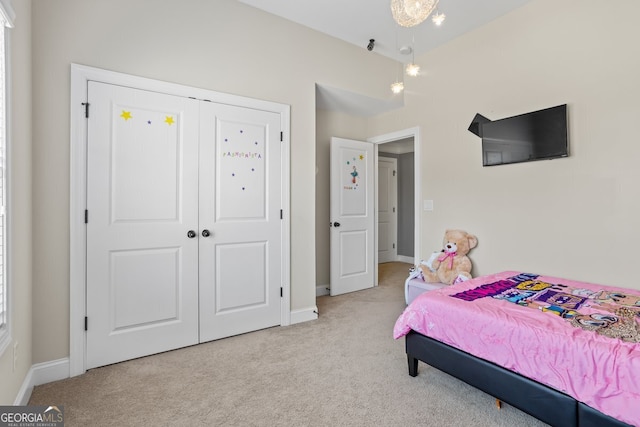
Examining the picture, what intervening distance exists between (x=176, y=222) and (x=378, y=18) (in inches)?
107

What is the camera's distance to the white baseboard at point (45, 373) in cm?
191

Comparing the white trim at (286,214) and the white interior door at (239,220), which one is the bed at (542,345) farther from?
the white interior door at (239,220)

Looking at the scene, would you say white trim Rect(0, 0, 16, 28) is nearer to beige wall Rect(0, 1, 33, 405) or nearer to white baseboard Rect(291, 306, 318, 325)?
beige wall Rect(0, 1, 33, 405)

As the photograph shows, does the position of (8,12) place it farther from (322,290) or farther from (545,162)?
(545,162)

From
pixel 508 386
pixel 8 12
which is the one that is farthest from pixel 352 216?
pixel 8 12

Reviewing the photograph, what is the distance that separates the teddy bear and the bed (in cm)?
93

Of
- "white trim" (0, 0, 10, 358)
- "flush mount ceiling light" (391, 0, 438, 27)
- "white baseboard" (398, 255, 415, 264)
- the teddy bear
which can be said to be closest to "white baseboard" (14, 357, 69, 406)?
"white trim" (0, 0, 10, 358)

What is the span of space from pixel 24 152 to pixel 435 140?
3.64 m

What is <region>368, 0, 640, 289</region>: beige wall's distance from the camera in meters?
2.35

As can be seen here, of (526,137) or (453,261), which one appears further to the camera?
(453,261)

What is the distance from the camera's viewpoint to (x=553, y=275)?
2717mm

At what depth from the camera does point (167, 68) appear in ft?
8.14

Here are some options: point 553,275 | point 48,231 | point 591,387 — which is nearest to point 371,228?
point 553,275

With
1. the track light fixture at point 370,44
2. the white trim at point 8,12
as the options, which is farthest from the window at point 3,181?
the track light fixture at point 370,44
